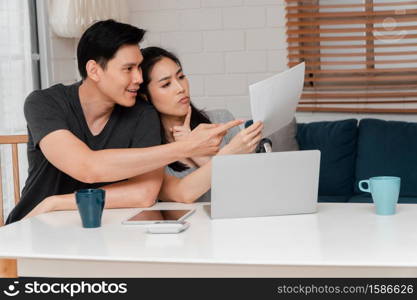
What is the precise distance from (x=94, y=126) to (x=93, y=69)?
178 millimetres

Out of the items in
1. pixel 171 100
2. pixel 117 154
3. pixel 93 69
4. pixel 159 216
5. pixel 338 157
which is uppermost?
pixel 93 69

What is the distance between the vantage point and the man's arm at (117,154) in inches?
81.9

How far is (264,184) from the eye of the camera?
1.89 metres

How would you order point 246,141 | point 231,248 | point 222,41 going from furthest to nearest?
1. point 222,41
2. point 246,141
3. point 231,248

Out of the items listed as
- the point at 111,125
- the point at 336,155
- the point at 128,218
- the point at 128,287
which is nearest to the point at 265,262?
the point at 128,287

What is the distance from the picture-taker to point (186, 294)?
60.3 inches

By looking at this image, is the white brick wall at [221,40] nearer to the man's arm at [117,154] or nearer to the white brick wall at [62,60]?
the white brick wall at [62,60]

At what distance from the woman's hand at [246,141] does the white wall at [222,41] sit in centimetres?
216

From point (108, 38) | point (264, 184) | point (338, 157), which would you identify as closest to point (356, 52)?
point (338, 157)

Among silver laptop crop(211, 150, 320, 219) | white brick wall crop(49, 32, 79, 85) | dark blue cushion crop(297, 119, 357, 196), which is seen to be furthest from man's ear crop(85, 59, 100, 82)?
dark blue cushion crop(297, 119, 357, 196)

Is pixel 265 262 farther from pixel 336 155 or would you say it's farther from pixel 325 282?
pixel 336 155

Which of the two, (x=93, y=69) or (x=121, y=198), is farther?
(x=93, y=69)

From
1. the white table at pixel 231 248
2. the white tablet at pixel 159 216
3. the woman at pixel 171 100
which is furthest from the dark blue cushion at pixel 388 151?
the white tablet at pixel 159 216

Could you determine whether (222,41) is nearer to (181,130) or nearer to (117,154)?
(181,130)
